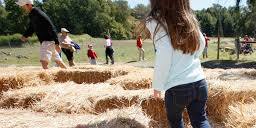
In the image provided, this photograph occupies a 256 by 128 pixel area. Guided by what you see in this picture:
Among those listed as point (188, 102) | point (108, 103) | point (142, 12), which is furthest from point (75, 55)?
point (188, 102)

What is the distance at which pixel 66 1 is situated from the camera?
95.4 m

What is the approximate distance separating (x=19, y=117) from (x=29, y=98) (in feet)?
4.33

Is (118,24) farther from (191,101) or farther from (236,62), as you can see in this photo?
(191,101)

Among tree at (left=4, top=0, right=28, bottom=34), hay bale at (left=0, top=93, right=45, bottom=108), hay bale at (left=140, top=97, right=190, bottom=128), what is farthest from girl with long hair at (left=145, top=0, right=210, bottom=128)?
tree at (left=4, top=0, right=28, bottom=34)

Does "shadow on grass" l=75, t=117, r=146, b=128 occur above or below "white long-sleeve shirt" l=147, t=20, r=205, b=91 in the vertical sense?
below

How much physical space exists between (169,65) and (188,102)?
0.42 meters

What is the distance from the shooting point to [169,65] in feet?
15.5

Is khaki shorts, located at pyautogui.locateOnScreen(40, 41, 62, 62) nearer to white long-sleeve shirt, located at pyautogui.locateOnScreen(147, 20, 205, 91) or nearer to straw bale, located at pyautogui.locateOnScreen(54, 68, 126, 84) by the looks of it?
straw bale, located at pyautogui.locateOnScreen(54, 68, 126, 84)

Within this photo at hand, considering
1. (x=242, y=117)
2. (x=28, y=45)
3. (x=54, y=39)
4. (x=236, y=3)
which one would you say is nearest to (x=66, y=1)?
(x=28, y=45)

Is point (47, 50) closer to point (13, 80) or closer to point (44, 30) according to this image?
point (44, 30)

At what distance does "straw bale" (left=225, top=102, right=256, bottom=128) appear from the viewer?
18.6ft

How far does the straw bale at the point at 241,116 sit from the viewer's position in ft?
18.6

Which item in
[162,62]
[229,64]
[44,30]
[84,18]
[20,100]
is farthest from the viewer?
[84,18]

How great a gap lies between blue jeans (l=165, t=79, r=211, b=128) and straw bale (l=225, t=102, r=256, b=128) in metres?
0.82
